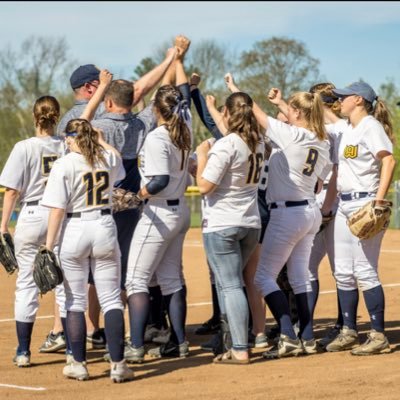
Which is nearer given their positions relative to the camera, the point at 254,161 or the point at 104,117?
the point at 254,161

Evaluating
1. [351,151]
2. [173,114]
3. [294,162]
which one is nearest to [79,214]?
[173,114]

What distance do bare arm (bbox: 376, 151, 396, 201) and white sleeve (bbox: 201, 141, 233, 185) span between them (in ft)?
4.03

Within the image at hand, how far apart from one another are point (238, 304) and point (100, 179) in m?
1.49

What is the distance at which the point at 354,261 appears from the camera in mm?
8234

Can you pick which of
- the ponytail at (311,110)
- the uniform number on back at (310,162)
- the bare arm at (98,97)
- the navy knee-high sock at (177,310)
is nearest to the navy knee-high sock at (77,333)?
the navy knee-high sock at (177,310)

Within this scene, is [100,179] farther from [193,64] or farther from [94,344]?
[193,64]

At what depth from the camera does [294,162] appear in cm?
801

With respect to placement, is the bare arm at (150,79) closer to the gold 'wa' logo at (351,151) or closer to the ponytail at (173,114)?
the ponytail at (173,114)

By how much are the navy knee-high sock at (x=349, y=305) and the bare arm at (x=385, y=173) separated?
3.05 feet

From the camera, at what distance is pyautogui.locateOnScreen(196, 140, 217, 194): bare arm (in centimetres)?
758

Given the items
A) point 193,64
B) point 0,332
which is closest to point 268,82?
point 193,64

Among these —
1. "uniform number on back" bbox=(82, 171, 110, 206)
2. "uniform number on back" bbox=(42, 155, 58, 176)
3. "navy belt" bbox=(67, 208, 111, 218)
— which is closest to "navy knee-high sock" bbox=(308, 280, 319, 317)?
"navy belt" bbox=(67, 208, 111, 218)

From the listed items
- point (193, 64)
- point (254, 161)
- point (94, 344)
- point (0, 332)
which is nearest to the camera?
point (254, 161)

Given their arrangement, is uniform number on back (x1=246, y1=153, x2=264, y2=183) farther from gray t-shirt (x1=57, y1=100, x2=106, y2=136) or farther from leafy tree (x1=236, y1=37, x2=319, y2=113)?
leafy tree (x1=236, y1=37, x2=319, y2=113)
